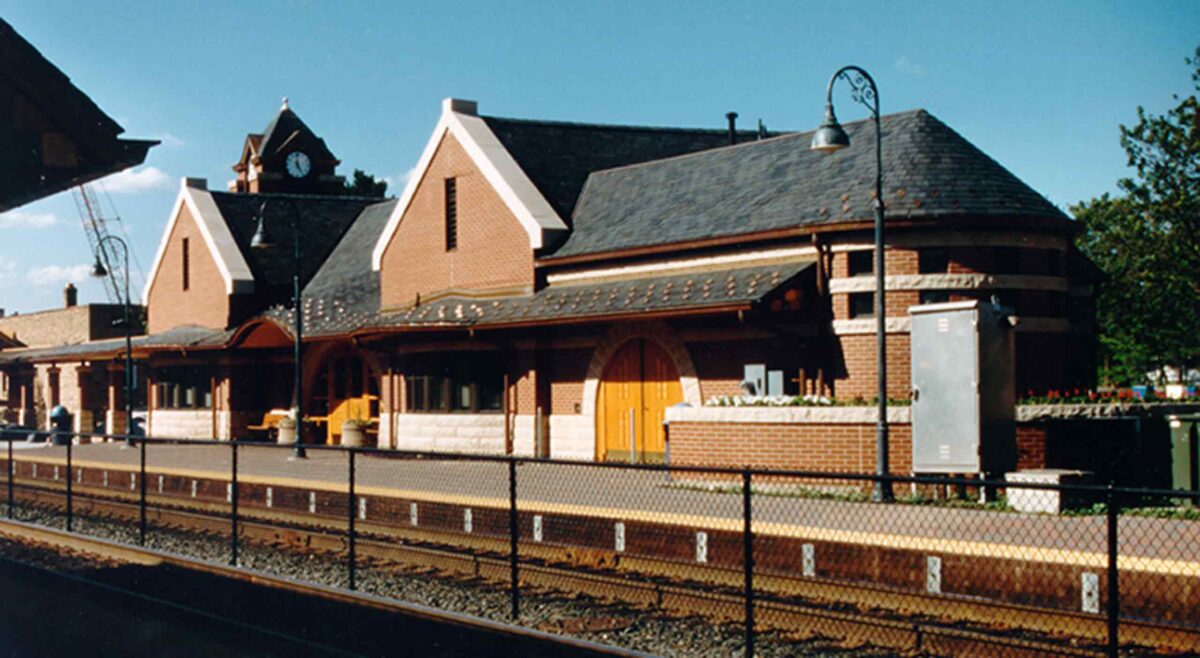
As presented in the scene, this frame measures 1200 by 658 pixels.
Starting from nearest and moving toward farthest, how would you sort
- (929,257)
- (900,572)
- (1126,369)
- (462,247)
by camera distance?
(900,572)
(929,257)
(462,247)
(1126,369)

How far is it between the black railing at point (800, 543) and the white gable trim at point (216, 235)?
24.5 m

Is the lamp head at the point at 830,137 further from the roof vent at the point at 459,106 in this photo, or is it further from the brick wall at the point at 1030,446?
the roof vent at the point at 459,106

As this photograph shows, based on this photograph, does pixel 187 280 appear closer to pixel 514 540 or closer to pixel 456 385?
pixel 456 385

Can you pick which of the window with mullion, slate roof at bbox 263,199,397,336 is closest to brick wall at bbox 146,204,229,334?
slate roof at bbox 263,199,397,336

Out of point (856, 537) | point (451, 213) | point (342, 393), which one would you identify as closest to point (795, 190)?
point (451, 213)

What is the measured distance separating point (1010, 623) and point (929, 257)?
543 inches

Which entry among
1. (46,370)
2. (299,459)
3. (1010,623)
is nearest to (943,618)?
(1010,623)

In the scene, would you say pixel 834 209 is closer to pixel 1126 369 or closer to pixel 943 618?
pixel 943 618

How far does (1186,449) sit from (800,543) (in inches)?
322

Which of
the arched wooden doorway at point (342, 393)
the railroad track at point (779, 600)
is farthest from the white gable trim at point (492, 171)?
the railroad track at point (779, 600)

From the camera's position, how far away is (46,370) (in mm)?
59594

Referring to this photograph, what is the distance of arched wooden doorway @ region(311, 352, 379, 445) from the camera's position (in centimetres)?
3881

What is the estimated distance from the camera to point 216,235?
151 feet

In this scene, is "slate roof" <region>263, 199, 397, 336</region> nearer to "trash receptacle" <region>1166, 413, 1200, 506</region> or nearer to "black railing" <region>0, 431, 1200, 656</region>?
"black railing" <region>0, 431, 1200, 656</region>
